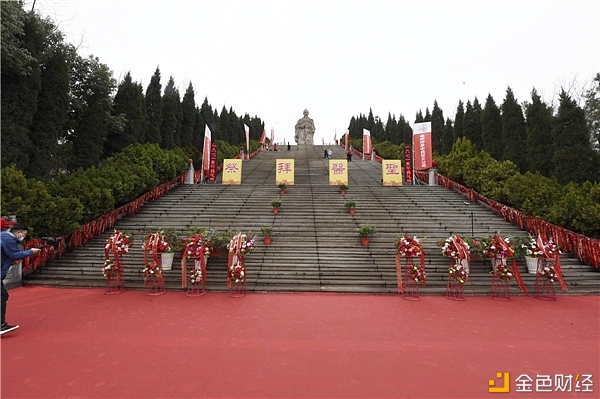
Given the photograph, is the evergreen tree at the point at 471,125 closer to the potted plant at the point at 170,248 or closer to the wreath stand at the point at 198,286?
the potted plant at the point at 170,248

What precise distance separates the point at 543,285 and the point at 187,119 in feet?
89.7

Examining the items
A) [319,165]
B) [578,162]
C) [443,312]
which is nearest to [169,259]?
[443,312]

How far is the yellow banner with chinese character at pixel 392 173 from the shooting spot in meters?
18.4

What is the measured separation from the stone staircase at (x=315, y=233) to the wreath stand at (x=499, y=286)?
7.7 inches

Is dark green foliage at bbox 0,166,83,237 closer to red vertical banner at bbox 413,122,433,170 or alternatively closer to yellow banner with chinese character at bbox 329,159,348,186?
yellow banner with chinese character at bbox 329,159,348,186

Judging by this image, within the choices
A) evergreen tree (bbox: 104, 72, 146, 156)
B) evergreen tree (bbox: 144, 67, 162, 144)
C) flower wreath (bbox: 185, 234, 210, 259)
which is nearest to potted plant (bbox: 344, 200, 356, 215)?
flower wreath (bbox: 185, 234, 210, 259)

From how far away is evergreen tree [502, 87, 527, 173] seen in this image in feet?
68.6

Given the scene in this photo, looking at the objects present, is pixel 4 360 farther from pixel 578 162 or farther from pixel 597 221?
pixel 578 162

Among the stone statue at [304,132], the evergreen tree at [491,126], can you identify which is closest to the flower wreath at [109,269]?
the evergreen tree at [491,126]

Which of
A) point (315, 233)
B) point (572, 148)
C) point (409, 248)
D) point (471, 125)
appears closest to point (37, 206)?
point (315, 233)

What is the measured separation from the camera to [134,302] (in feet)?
21.9

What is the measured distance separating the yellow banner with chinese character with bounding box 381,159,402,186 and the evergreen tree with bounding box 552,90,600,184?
7790 mm

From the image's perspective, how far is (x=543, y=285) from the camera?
314 inches

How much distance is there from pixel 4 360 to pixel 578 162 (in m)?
21.5
